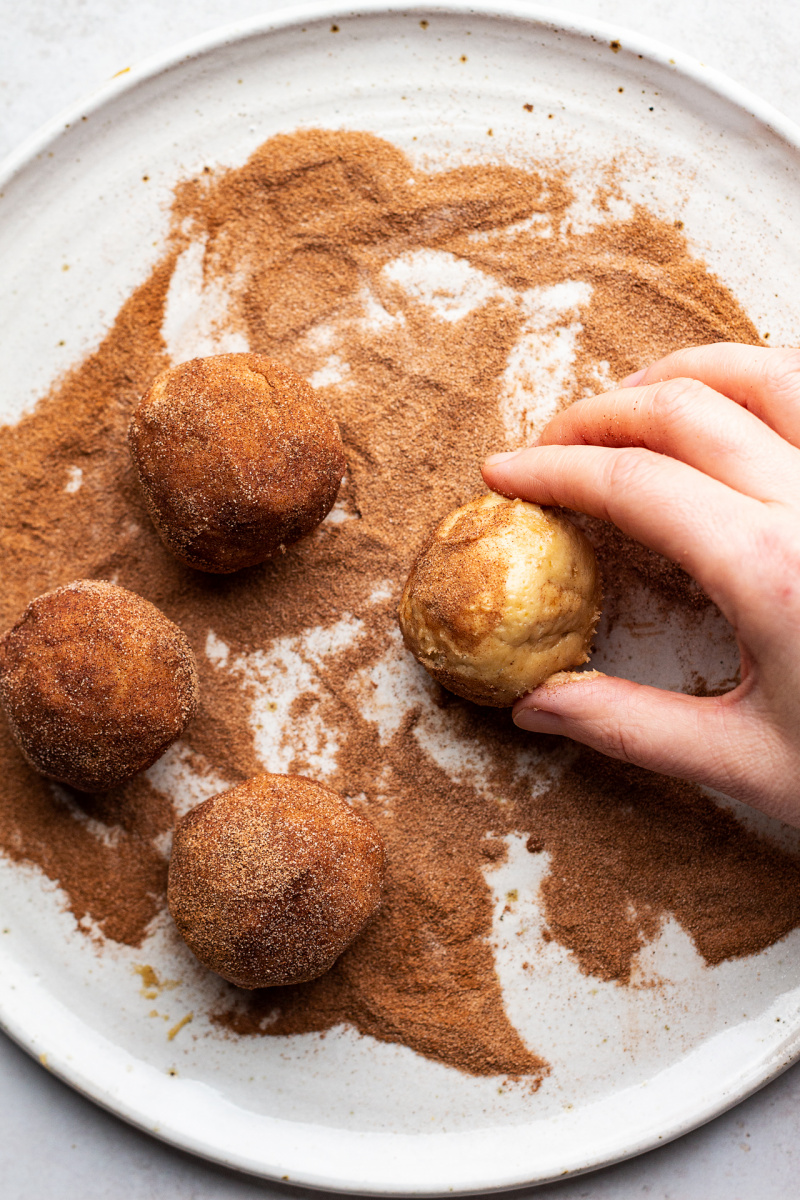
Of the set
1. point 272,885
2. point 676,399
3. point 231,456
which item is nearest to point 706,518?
point 676,399

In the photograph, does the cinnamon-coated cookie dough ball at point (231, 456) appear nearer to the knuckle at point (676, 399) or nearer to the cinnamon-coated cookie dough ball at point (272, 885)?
the cinnamon-coated cookie dough ball at point (272, 885)

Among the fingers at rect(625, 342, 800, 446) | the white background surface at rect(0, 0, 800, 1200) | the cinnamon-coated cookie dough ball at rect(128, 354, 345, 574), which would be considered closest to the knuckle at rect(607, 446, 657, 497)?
the fingers at rect(625, 342, 800, 446)

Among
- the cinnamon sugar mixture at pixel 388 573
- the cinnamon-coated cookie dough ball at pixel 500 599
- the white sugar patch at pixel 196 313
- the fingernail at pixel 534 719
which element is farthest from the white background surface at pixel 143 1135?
the cinnamon-coated cookie dough ball at pixel 500 599

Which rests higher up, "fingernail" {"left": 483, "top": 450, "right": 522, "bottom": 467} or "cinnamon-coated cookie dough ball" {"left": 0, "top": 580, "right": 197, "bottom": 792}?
"fingernail" {"left": 483, "top": 450, "right": 522, "bottom": 467}

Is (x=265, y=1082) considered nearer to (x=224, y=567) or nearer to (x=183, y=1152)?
(x=183, y=1152)

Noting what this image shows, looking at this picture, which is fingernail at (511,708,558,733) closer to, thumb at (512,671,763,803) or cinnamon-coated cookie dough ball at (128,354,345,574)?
thumb at (512,671,763,803)

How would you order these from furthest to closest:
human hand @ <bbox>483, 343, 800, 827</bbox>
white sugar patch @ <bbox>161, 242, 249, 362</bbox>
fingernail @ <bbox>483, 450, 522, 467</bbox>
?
white sugar patch @ <bbox>161, 242, 249, 362</bbox> < fingernail @ <bbox>483, 450, 522, 467</bbox> < human hand @ <bbox>483, 343, 800, 827</bbox>
